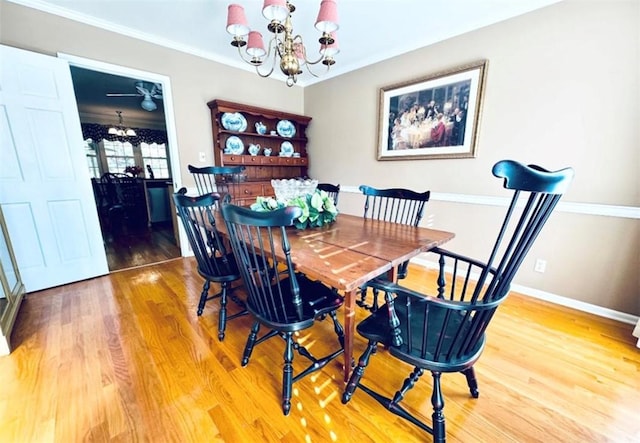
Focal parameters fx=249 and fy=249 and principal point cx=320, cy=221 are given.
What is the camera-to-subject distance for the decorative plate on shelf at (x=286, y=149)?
3.90 m

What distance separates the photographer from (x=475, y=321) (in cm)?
87

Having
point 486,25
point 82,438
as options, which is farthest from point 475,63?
point 82,438

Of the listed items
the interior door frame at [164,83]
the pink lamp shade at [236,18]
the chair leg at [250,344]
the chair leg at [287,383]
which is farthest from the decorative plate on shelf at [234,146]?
the chair leg at [287,383]

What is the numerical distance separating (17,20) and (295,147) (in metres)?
2.94

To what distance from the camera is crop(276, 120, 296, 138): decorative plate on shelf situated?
12.3 ft

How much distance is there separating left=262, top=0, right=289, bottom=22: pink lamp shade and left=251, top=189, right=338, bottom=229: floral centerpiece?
1.07 metres

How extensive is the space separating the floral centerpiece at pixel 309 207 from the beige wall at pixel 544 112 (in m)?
1.63

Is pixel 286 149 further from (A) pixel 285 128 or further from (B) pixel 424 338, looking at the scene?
(B) pixel 424 338

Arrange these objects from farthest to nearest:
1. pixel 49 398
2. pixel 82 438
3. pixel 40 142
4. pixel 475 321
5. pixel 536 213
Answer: pixel 40 142 < pixel 49 398 < pixel 82 438 < pixel 475 321 < pixel 536 213

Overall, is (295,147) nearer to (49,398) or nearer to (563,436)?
(49,398)

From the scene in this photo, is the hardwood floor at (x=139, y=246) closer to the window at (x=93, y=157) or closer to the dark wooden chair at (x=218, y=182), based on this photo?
the dark wooden chair at (x=218, y=182)

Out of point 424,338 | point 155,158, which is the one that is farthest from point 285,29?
point 155,158

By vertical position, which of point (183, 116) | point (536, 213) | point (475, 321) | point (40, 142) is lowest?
point (475, 321)

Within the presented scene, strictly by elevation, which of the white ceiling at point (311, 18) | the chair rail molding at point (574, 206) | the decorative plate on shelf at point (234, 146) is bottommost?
the chair rail molding at point (574, 206)
